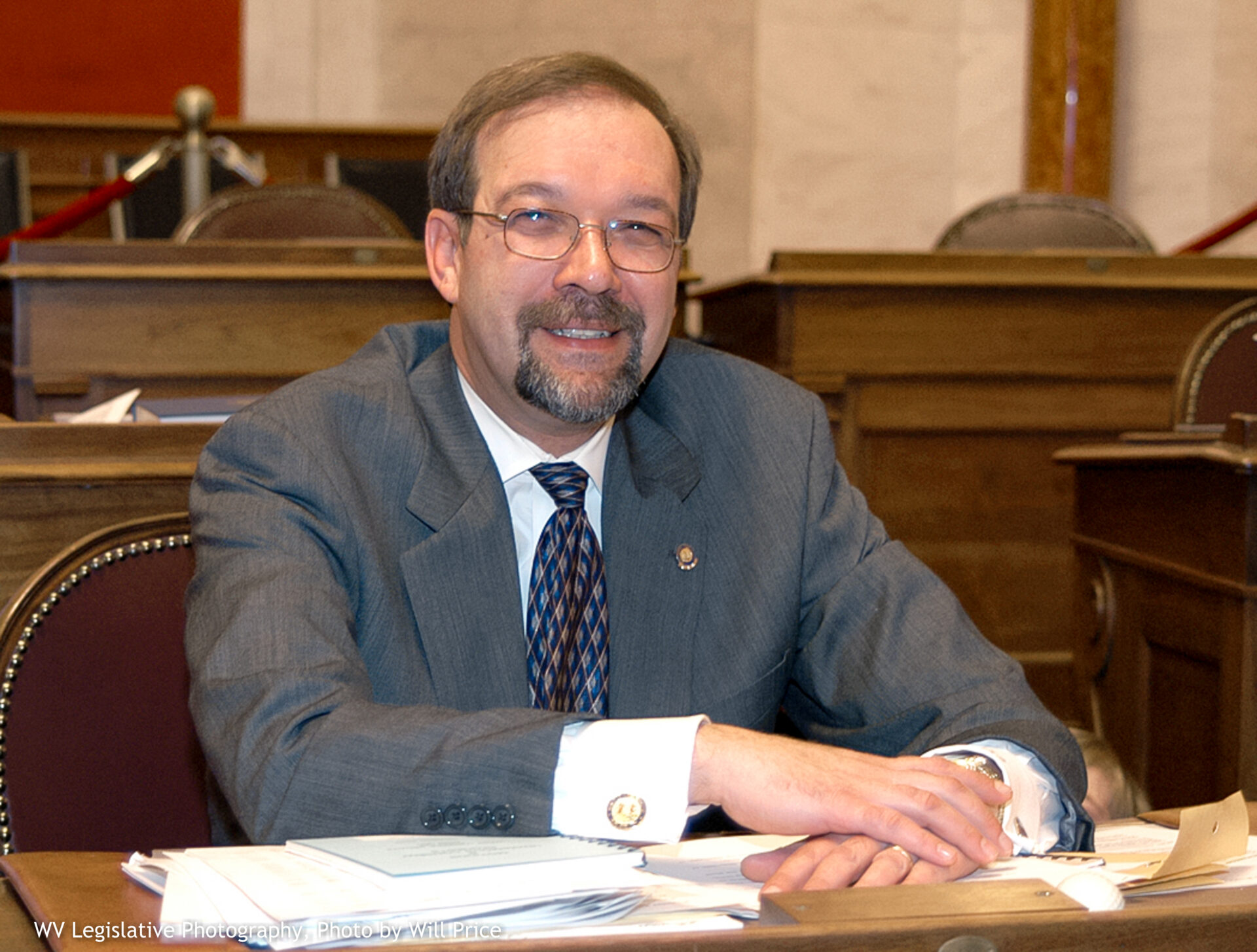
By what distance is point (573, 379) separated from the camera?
1.69 m

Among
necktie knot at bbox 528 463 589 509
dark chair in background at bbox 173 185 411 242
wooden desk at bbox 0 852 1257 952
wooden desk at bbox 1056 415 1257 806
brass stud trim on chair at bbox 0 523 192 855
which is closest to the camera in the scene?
wooden desk at bbox 0 852 1257 952

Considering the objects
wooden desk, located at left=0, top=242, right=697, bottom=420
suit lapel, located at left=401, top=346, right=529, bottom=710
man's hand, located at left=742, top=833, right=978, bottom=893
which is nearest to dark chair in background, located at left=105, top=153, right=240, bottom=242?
wooden desk, located at left=0, top=242, right=697, bottom=420

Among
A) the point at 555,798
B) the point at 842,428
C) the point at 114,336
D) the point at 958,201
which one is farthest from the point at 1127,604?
the point at 958,201

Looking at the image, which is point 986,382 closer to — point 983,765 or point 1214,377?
point 1214,377

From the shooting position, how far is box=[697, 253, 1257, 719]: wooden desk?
363 cm

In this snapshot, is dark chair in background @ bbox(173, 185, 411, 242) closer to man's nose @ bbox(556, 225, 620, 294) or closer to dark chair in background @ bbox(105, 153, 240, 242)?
dark chair in background @ bbox(105, 153, 240, 242)

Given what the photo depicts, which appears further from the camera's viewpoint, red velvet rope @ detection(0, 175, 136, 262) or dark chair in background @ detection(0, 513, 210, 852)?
red velvet rope @ detection(0, 175, 136, 262)

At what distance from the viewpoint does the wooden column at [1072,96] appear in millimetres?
6773

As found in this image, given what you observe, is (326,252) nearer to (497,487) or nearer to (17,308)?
(17,308)

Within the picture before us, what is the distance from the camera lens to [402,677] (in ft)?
5.02

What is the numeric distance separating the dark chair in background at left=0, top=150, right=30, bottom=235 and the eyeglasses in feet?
17.4

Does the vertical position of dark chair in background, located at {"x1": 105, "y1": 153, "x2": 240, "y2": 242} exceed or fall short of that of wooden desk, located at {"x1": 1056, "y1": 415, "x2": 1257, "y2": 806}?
it exceeds it

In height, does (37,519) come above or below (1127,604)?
above

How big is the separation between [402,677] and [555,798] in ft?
1.29
